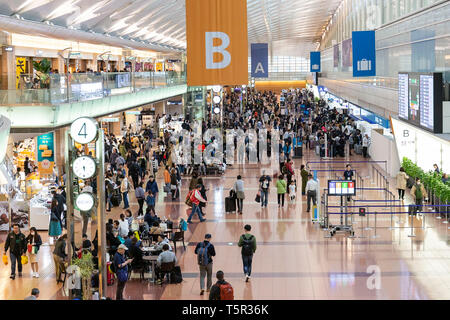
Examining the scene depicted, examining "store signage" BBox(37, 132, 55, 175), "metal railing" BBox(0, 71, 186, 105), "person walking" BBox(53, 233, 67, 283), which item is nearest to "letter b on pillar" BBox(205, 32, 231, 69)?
"person walking" BBox(53, 233, 67, 283)

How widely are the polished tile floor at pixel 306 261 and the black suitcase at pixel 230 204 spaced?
0.28 meters

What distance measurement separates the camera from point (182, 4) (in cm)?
4591

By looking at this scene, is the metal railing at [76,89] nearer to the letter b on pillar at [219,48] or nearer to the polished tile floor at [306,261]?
the polished tile floor at [306,261]

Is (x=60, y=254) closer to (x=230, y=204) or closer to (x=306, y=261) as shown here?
(x=306, y=261)

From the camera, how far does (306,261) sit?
13.8 meters

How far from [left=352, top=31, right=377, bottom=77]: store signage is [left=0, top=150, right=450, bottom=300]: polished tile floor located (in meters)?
7.40

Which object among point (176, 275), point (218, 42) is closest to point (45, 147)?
point (176, 275)

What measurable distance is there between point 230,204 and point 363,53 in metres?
9.31

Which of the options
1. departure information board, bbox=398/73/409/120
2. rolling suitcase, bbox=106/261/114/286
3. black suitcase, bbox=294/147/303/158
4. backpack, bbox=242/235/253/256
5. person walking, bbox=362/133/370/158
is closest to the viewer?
backpack, bbox=242/235/253/256

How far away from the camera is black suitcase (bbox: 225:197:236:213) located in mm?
19234

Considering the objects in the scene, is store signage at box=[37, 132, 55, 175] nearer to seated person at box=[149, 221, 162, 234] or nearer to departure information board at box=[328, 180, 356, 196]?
seated person at box=[149, 221, 162, 234]

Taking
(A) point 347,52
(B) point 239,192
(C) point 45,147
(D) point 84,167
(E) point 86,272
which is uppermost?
(A) point 347,52
